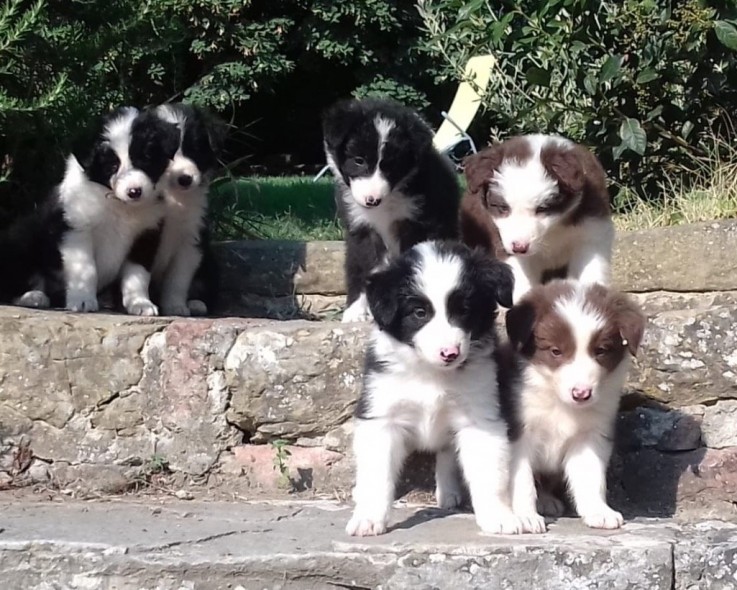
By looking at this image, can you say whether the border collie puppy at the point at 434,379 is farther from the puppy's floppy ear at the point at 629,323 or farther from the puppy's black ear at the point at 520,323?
the puppy's floppy ear at the point at 629,323

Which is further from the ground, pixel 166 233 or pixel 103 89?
pixel 103 89

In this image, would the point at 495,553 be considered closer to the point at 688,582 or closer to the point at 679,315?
the point at 688,582

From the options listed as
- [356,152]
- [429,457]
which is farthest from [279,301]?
[429,457]

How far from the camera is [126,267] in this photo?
5695 mm

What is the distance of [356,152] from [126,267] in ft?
4.31

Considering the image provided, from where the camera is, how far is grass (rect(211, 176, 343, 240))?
725 cm

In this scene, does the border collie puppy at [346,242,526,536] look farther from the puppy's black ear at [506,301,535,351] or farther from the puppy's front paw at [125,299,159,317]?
the puppy's front paw at [125,299,159,317]

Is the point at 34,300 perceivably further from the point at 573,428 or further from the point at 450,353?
the point at 573,428

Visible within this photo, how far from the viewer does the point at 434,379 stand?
A: 418 centimetres

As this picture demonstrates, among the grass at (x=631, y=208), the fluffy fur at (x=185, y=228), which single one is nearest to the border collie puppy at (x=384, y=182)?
the fluffy fur at (x=185, y=228)

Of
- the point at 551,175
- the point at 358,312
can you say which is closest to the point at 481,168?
the point at 551,175

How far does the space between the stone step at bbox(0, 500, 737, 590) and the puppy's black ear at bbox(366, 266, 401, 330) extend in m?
0.74

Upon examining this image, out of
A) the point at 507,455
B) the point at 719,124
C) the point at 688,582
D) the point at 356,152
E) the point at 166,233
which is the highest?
the point at 719,124

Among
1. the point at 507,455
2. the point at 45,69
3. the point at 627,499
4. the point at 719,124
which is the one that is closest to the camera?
the point at 507,455
